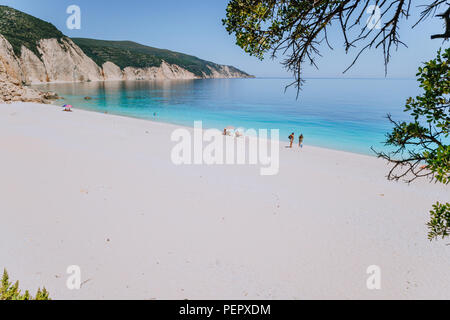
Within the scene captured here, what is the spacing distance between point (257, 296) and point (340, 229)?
3.96 meters

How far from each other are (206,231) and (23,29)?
128426 mm

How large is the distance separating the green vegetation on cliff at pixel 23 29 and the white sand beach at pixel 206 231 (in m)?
101

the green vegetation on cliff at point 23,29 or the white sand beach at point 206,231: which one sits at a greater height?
the green vegetation on cliff at point 23,29

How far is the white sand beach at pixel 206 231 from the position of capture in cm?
527

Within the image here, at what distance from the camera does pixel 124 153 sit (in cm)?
1302

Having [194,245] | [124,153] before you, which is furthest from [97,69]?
[194,245]

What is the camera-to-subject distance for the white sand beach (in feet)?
17.3

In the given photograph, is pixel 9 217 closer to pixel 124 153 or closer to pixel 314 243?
pixel 124 153

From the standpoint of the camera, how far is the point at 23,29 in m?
92.7
